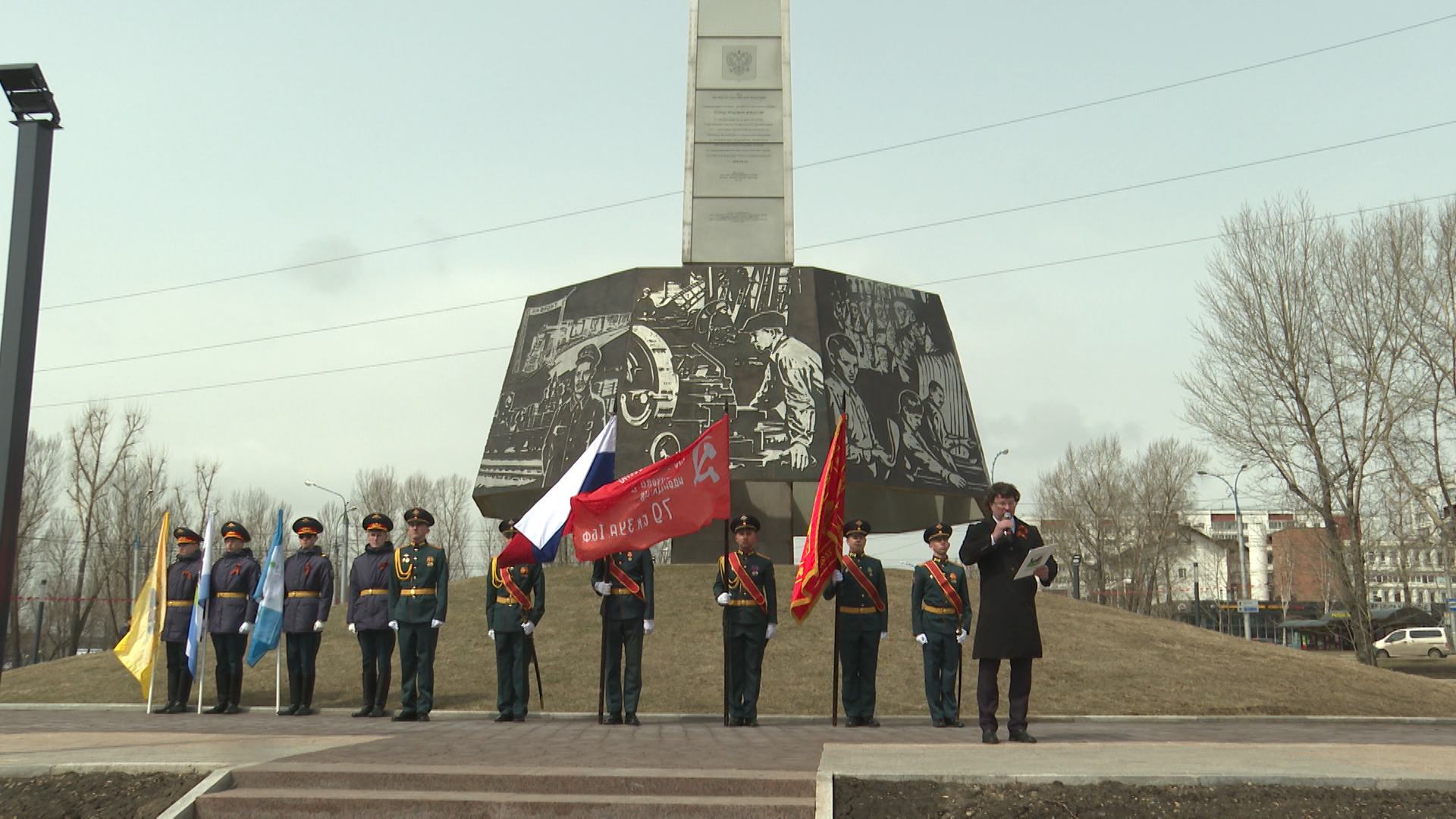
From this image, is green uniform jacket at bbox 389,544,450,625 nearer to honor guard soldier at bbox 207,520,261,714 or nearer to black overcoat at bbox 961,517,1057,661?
honor guard soldier at bbox 207,520,261,714

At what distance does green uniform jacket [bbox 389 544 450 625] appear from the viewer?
11250 millimetres

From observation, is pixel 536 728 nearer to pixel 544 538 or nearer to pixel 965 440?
pixel 544 538

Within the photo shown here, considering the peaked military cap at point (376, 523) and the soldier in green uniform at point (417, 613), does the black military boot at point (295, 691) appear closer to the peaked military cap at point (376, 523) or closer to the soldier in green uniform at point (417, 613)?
the soldier in green uniform at point (417, 613)

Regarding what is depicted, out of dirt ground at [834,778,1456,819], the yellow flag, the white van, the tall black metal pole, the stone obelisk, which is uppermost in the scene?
the stone obelisk

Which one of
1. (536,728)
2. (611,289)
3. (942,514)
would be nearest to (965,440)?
(942,514)

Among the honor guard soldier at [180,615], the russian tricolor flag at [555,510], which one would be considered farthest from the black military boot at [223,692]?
the russian tricolor flag at [555,510]

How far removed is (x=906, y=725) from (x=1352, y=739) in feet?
12.4

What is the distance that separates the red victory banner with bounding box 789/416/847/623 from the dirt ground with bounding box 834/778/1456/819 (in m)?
4.49

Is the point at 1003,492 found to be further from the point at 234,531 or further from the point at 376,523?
the point at 234,531

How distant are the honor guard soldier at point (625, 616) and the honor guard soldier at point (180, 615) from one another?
4786mm

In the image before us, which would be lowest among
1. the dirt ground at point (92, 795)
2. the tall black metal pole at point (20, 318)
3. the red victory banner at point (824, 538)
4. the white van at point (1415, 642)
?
the white van at point (1415, 642)

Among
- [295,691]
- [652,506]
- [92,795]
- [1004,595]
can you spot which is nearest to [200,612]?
[295,691]

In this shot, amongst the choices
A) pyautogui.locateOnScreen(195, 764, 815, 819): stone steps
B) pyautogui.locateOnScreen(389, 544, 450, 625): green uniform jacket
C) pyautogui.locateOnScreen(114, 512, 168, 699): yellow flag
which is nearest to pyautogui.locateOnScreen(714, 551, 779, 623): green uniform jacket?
pyautogui.locateOnScreen(389, 544, 450, 625): green uniform jacket

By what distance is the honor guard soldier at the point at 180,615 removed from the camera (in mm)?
12500
